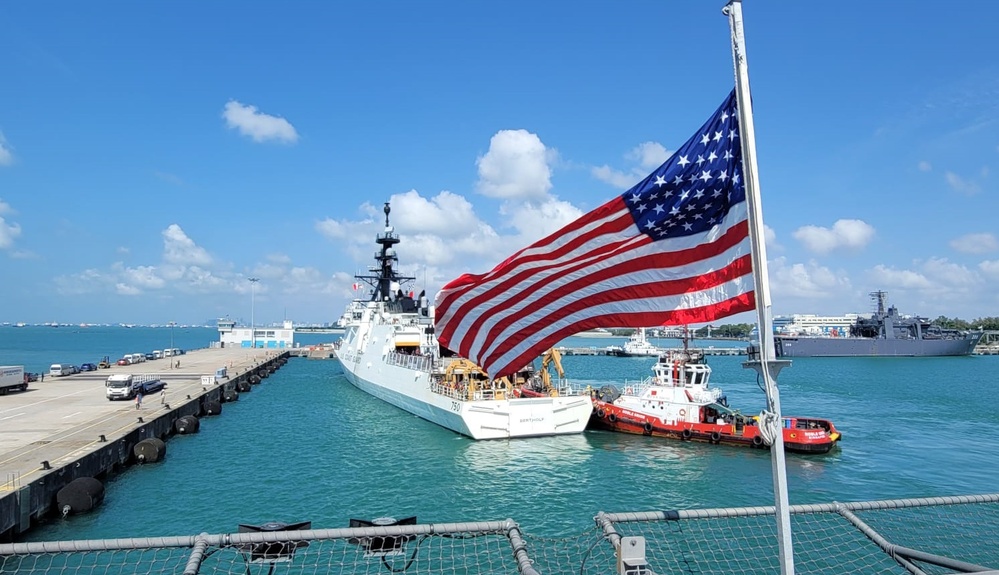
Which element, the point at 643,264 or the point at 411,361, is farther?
the point at 411,361

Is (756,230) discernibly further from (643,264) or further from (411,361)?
(411,361)

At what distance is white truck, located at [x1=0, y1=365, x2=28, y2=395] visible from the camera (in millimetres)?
38688

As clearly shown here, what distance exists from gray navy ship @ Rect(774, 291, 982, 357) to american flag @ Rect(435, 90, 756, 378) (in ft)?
396

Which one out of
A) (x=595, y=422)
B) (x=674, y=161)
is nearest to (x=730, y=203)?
(x=674, y=161)

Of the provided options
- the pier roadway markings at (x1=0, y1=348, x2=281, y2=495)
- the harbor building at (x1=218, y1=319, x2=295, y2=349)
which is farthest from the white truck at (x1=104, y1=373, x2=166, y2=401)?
the harbor building at (x1=218, y1=319, x2=295, y2=349)

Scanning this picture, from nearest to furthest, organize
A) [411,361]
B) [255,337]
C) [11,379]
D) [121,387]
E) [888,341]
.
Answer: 1. [121,387]
2. [411,361]
3. [11,379]
4. [888,341]
5. [255,337]

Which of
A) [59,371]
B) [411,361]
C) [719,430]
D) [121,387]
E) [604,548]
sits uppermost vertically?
[411,361]

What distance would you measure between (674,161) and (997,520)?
18267 mm

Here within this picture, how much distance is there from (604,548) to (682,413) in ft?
62.1

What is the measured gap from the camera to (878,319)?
11769cm

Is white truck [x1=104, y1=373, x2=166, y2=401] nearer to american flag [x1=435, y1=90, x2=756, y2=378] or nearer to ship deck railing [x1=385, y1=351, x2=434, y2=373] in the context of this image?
ship deck railing [x1=385, y1=351, x2=434, y2=373]

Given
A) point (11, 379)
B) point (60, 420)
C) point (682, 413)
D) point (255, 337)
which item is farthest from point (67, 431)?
point (255, 337)

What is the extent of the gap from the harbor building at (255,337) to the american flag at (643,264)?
122 meters

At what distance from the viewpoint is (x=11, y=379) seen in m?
39.5
